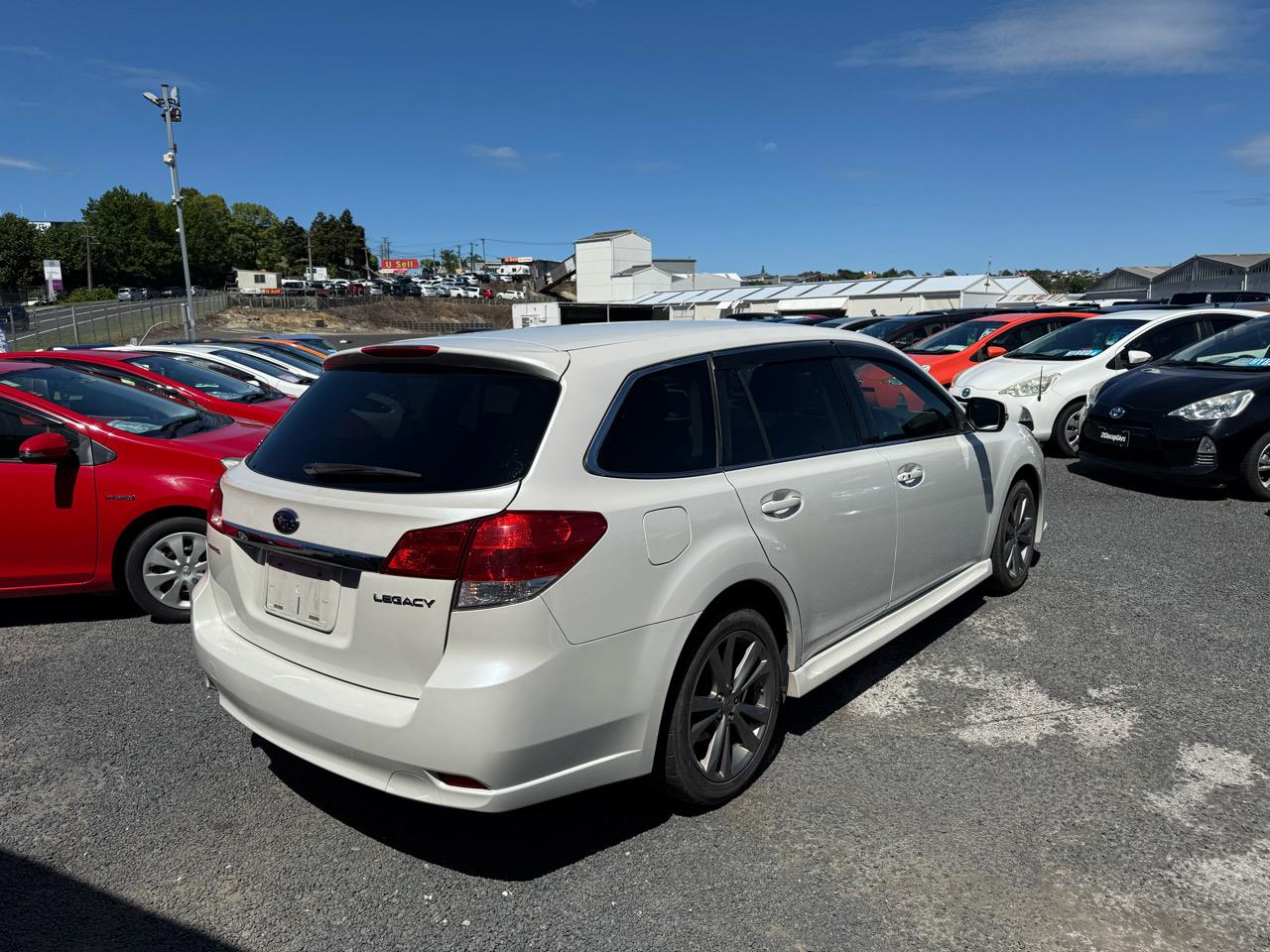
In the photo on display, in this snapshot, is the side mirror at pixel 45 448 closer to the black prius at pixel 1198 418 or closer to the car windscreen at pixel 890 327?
the black prius at pixel 1198 418

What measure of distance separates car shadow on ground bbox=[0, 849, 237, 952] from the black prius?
310 inches

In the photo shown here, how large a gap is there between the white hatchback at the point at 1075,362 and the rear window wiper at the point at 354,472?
8402 mm

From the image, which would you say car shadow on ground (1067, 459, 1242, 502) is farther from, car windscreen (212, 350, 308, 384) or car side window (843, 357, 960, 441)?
car windscreen (212, 350, 308, 384)

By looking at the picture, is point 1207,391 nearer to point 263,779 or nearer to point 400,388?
point 400,388

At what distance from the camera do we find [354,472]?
9.36 ft

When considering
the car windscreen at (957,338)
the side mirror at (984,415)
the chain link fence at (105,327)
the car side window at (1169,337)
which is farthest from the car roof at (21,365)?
the chain link fence at (105,327)

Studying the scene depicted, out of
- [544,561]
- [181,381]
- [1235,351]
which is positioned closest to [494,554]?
[544,561]

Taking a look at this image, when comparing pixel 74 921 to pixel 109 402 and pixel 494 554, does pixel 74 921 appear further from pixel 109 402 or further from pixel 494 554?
pixel 109 402

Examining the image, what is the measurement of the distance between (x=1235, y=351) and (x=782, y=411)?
7033mm

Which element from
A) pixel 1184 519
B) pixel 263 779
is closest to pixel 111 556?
pixel 263 779

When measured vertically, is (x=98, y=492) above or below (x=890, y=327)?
below

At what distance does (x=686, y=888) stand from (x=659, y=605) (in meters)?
0.88

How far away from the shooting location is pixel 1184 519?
717 cm

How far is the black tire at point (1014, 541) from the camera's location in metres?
5.21
